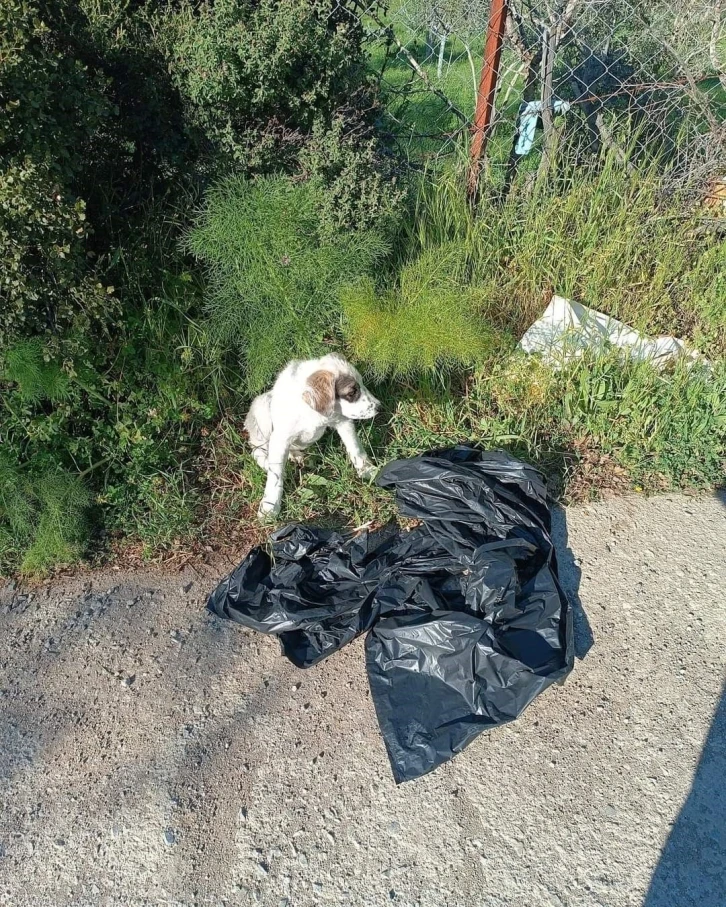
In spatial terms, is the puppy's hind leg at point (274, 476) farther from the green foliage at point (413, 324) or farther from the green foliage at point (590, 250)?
the green foliage at point (590, 250)

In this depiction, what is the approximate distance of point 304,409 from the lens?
2.56 meters

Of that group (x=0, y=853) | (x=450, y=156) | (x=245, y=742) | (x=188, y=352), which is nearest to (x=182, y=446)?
(x=188, y=352)

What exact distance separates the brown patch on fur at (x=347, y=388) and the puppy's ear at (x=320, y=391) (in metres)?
0.03

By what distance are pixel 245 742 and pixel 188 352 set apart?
1.78 metres

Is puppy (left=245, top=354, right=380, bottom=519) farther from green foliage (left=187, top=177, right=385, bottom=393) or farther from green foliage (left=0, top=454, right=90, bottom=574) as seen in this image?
green foliage (left=0, top=454, right=90, bottom=574)

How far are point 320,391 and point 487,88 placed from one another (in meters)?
2.08

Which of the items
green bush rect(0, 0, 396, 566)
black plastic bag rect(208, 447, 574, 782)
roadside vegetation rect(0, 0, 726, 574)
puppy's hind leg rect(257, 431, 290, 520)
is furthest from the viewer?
puppy's hind leg rect(257, 431, 290, 520)

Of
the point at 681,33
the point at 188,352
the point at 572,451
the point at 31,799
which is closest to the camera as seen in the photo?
the point at 31,799

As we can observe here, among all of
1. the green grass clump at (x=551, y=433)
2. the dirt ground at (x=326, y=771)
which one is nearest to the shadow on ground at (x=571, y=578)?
the dirt ground at (x=326, y=771)

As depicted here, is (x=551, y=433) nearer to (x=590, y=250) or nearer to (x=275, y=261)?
(x=590, y=250)

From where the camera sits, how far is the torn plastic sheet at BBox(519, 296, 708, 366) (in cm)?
328

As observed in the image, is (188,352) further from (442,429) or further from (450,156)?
(450,156)

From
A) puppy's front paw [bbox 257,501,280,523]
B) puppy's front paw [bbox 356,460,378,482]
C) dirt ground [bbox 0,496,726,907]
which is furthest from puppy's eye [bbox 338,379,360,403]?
dirt ground [bbox 0,496,726,907]

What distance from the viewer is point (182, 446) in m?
3.08
